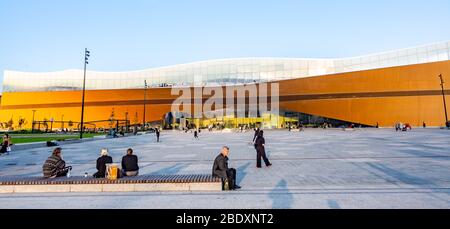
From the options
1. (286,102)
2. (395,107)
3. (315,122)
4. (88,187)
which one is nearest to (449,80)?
(395,107)

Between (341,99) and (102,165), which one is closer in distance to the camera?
(102,165)

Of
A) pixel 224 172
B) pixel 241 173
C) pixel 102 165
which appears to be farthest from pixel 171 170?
pixel 224 172

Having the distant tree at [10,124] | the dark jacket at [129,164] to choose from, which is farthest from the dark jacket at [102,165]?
A: the distant tree at [10,124]

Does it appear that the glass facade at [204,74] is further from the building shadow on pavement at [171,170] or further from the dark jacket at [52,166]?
the dark jacket at [52,166]

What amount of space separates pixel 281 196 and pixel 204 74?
78.3m

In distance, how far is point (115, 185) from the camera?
6.95m

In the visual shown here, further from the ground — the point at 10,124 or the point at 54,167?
the point at 10,124

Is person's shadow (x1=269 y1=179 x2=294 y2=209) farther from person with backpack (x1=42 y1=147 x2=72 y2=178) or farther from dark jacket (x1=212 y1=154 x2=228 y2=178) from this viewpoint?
person with backpack (x1=42 y1=147 x2=72 y2=178)

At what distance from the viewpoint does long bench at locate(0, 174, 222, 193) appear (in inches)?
272

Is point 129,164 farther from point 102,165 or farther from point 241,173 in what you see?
point 241,173

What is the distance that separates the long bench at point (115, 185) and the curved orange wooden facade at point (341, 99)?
60152mm

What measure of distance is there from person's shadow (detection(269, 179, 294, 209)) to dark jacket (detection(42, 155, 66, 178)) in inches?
220

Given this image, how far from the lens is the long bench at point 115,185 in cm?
690

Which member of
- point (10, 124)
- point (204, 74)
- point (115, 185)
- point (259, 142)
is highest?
point (204, 74)
